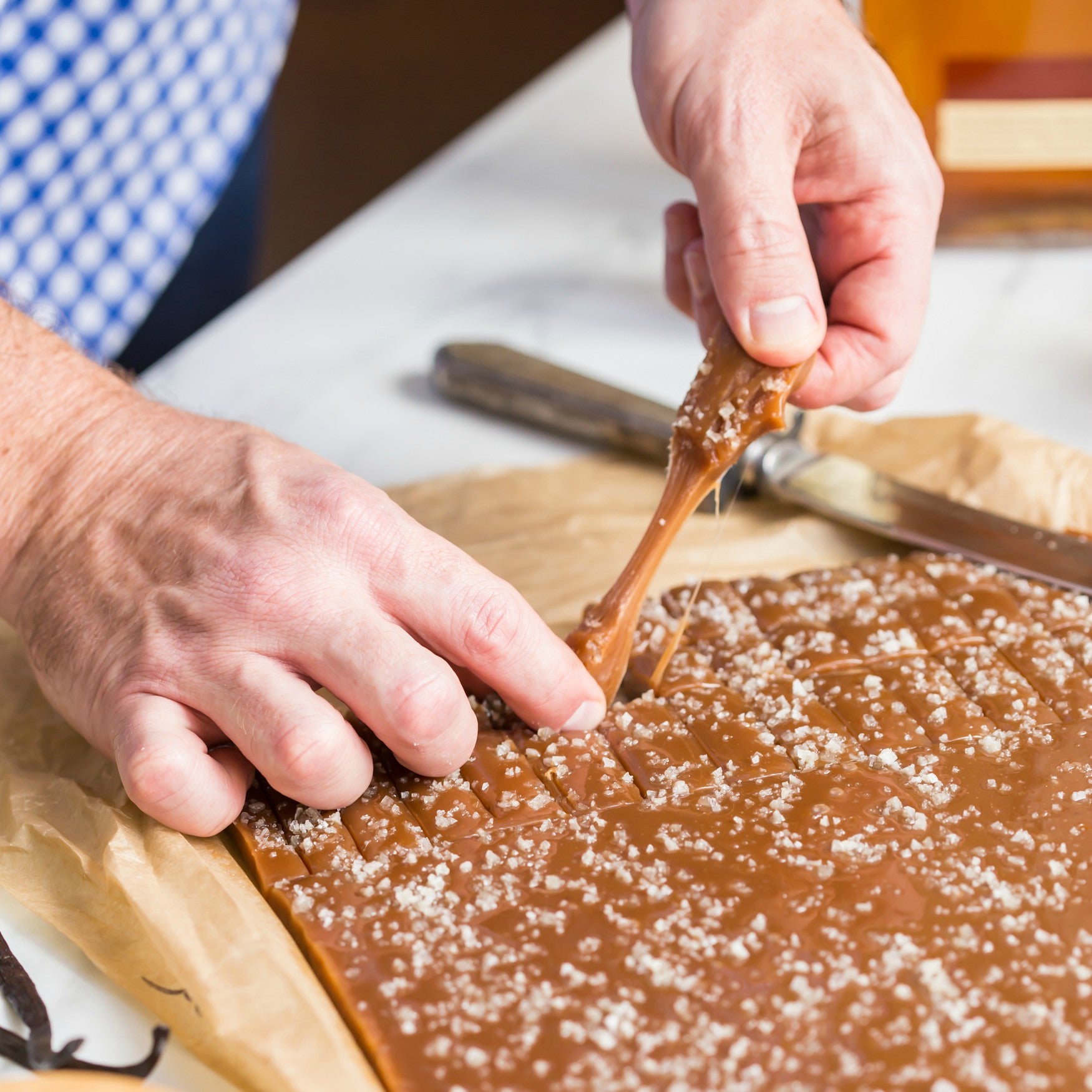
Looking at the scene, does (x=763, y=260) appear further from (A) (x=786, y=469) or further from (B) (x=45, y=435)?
(B) (x=45, y=435)

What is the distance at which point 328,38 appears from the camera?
6.39 metres

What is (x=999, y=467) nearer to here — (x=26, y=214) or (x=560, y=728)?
(x=560, y=728)

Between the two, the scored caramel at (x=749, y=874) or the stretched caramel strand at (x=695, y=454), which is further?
the stretched caramel strand at (x=695, y=454)

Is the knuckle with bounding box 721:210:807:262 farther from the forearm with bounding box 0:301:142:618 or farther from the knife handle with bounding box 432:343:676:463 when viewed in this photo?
the forearm with bounding box 0:301:142:618

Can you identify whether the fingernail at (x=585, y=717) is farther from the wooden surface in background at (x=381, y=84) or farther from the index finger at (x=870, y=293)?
the wooden surface in background at (x=381, y=84)

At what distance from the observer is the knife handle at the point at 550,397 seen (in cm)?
218

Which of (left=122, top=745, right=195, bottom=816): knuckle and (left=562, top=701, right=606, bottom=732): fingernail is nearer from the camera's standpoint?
(left=122, top=745, right=195, bottom=816): knuckle

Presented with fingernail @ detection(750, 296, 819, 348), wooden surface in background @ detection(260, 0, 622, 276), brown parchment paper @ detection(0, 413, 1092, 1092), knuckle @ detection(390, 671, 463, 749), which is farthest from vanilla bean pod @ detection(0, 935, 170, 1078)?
wooden surface in background @ detection(260, 0, 622, 276)

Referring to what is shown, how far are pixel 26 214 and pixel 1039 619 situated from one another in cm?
175


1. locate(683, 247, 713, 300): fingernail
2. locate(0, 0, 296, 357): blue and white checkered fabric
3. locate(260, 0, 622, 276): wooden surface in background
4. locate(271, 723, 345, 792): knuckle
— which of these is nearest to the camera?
locate(271, 723, 345, 792): knuckle

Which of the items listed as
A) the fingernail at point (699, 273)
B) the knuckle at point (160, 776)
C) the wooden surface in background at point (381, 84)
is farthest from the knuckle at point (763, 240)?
the wooden surface in background at point (381, 84)

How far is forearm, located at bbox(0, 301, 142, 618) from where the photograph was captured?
61.8 inches

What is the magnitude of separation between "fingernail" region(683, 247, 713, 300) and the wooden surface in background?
3562mm

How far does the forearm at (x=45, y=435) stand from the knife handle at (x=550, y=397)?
77 centimetres
